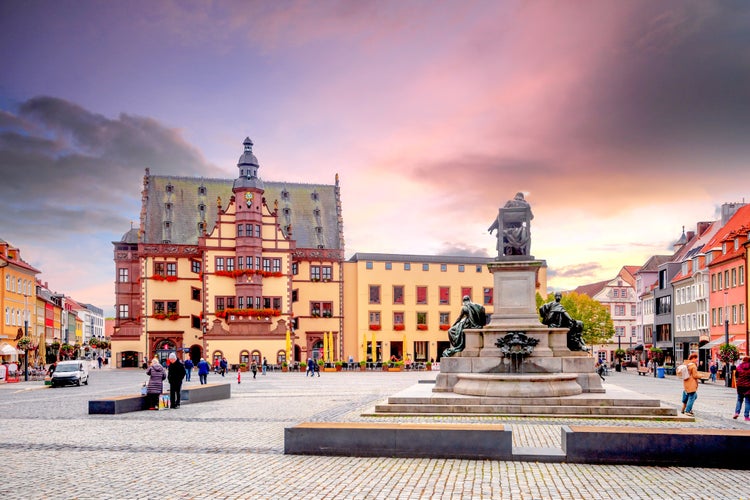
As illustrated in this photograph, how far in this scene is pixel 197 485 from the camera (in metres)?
11.5

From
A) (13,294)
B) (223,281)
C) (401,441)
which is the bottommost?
(401,441)

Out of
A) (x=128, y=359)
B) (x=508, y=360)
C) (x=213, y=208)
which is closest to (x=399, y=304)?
(x=213, y=208)

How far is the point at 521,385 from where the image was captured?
20516mm

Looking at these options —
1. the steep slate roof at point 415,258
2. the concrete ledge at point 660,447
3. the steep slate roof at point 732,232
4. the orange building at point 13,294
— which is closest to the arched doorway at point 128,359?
the orange building at point 13,294

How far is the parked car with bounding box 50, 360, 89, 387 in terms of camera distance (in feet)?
138

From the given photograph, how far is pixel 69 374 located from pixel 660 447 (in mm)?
36925

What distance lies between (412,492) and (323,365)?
177 feet

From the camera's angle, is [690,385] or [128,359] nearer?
[690,385]

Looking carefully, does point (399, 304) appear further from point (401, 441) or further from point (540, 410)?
point (401, 441)

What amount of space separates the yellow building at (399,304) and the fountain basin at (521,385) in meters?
60.9

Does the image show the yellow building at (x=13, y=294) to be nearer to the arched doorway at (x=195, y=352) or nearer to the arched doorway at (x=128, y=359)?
the arched doorway at (x=128, y=359)

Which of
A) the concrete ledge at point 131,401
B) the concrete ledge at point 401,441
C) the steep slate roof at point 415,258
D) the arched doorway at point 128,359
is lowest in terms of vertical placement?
the arched doorway at point 128,359

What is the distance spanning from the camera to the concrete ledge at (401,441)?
1349cm

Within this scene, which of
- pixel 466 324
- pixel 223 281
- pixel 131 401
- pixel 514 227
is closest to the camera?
pixel 131 401
